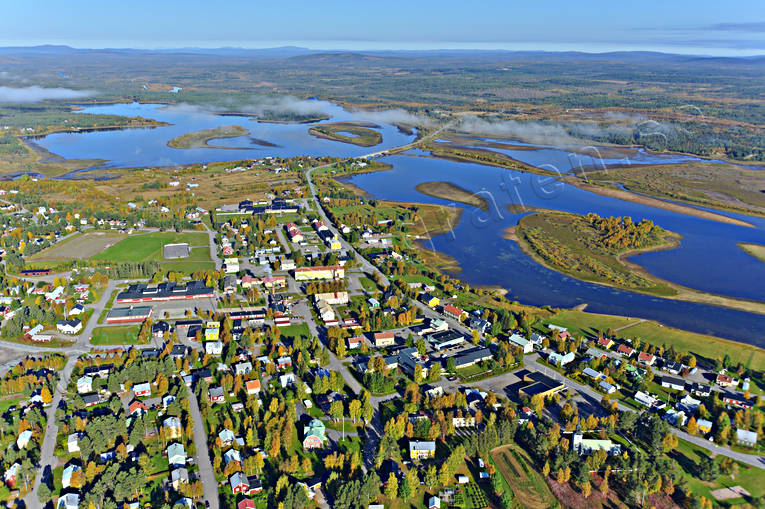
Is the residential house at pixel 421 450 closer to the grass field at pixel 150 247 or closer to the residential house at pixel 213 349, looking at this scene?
the residential house at pixel 213 349

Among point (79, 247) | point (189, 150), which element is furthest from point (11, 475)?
point (189, 150)

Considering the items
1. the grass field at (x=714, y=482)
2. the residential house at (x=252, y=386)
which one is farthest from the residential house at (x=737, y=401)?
the residential house at (x=252, y=386)

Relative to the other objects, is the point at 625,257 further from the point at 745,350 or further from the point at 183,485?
the point at 183,485

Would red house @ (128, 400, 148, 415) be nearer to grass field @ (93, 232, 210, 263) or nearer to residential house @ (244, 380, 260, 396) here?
residential house @ (244, 380, 260, 396)

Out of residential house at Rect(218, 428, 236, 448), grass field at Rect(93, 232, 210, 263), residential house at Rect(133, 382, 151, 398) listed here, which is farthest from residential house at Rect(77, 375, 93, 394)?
grass field at Rect(93, 232, 210, 263)

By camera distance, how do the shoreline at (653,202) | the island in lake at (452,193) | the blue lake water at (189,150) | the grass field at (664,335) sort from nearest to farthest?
1. the grass field at (664,335)
2. the shoreline at (653,202)
3. the island in lake at (452,193)
4. the blue lake water at (189,150)

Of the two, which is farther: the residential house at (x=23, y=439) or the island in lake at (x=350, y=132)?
the island in lake at (x=350, y=132)

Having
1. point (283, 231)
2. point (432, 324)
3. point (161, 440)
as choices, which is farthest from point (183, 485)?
point (283, 231)

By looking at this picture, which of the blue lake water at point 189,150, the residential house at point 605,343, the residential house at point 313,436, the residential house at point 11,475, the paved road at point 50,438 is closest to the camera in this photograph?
the paved road at point 50,438
